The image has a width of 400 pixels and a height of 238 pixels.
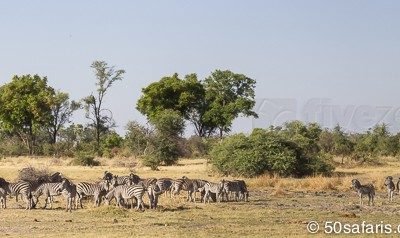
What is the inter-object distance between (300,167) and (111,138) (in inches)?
1250

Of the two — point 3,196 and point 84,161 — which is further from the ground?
point 84,161

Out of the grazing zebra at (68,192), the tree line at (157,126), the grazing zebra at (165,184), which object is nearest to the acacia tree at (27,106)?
the tree line at (157,126)

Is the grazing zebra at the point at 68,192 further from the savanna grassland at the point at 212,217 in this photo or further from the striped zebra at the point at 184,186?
the striped zebra at the point at 184,186

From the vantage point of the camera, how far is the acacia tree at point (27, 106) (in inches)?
2635

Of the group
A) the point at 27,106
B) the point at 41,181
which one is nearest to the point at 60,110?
the point at 27,106

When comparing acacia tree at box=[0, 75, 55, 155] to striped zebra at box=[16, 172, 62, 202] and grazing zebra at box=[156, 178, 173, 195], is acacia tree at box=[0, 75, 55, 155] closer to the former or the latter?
striped zebra at box=[16, 172, 62, 202]

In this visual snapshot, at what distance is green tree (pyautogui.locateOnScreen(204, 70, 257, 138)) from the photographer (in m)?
70.0

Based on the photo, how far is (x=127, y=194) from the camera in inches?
890

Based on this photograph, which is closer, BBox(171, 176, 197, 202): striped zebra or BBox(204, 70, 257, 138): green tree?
BBox(171, 176, 197, 202): striped zebra

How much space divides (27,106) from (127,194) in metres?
46.6

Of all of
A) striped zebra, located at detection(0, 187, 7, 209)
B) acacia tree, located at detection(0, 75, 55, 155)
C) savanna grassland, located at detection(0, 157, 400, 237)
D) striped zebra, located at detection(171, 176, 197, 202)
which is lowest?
savanna grassland, located at detection(0, 157, 400, 237)

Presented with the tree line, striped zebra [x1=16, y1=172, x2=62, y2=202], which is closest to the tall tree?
the tree line

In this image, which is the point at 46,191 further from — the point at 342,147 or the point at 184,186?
the point at 342,147

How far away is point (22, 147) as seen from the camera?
68188mm
